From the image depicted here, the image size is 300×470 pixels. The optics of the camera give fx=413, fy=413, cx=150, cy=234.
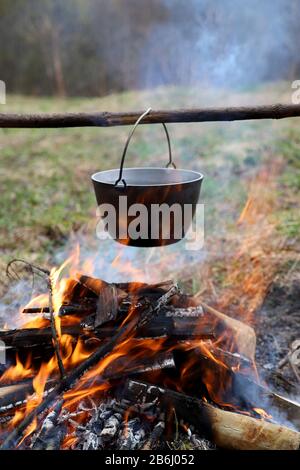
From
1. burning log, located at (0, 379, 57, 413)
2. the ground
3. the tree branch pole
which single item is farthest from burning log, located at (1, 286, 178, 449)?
the ground

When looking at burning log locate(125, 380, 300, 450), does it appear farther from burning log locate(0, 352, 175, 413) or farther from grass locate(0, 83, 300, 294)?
grass locate(0, 83, 300, 294)

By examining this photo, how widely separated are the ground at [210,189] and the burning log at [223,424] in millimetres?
1140

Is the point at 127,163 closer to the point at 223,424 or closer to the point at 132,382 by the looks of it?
the point at 132,382

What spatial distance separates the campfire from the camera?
195 centimetres

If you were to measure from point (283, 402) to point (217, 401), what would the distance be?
1.12ft

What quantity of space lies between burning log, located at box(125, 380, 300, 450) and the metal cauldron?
0.76 m

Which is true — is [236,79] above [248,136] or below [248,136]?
above

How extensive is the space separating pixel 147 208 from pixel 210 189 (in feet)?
12.8

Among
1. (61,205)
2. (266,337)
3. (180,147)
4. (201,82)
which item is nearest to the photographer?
(266,337)

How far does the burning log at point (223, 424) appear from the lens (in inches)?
74.9

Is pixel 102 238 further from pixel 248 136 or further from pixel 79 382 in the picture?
pixel 248 136

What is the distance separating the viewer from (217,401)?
7.07 feet

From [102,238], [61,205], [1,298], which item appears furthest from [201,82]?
[1,298]

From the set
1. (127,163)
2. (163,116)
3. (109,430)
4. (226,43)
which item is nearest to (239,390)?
(109,430)
